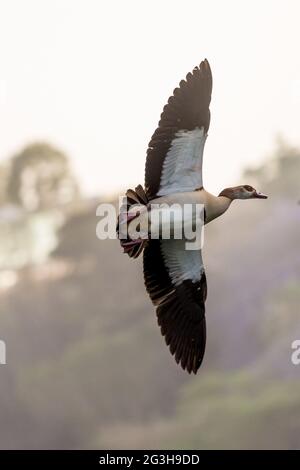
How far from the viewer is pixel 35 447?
5372cm

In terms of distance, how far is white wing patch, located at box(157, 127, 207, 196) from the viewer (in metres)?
14.9

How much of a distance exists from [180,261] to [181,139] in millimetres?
1480

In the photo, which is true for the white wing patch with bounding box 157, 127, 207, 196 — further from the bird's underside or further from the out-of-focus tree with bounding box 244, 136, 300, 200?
the out-of-focus tree with bounding box 244, 136, 300, 200

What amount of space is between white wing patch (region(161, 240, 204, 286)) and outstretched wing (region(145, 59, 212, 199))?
837 millimetres

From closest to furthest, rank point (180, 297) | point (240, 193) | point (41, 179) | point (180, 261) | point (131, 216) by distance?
1. point (131, 216)
2. point (240, 193)
3. point (180, 261)
4. point (180, 297)
5. point (41, 179)

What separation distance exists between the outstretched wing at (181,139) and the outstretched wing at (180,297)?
3.01 feet

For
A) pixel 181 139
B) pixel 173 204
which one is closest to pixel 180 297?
pixel 173 204

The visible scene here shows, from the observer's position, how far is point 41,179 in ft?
201

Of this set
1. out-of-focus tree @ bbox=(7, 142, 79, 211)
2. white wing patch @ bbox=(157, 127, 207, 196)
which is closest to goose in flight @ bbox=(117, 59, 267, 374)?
white wing patch @ bbox=(157, 127, 207, 196)

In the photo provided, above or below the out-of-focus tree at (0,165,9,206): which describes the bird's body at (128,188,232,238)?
below

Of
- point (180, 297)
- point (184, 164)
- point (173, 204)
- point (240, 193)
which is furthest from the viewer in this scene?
point (180, 297)

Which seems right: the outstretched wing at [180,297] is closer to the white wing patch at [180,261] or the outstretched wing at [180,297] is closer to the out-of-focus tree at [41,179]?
the white wing patch at [180,261]

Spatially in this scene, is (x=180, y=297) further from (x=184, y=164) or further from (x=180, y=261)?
(x=184, y=164)
